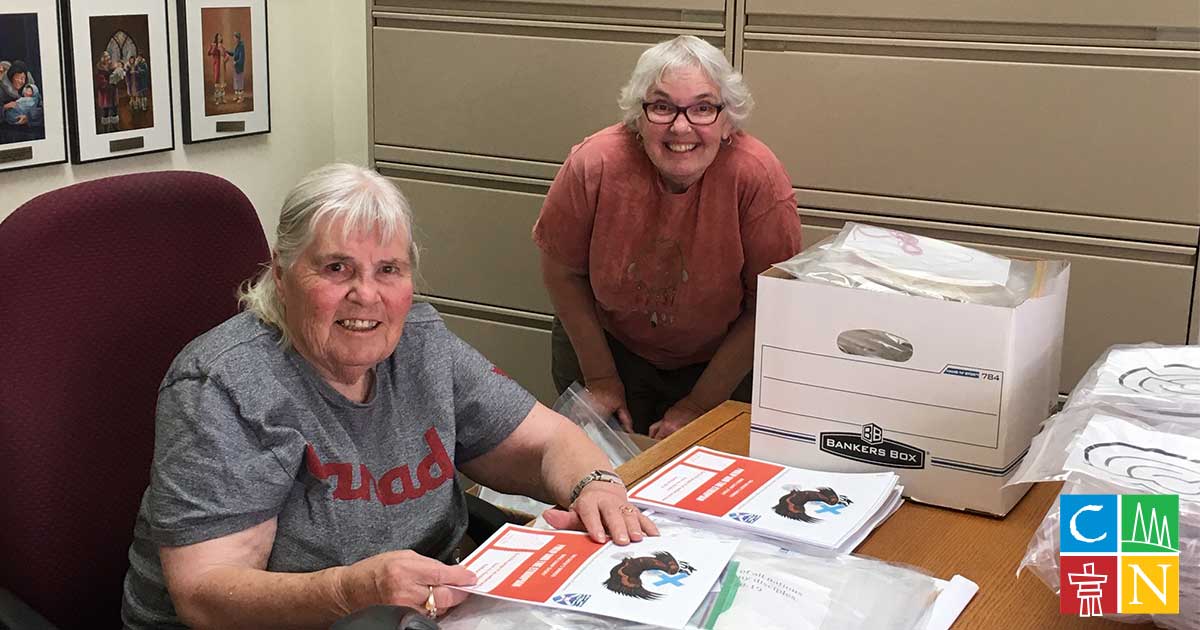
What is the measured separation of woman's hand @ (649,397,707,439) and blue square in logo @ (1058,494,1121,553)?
1.23 m

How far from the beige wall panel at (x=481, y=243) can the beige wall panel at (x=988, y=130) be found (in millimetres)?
671

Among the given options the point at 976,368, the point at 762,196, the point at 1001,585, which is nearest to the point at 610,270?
the point at 762,196

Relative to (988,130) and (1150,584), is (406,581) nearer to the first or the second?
(1150,584)

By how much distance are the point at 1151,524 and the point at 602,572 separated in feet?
1.71

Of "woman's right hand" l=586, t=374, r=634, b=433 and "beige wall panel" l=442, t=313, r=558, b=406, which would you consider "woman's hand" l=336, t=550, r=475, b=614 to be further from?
"beige wall panel" l=442, t=313, r=558, b=406

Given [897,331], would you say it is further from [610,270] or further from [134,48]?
[134,48]

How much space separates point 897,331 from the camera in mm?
1444

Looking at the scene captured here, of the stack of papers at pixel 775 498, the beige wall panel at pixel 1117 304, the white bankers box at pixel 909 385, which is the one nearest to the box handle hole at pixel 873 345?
the white bankers box at pixel 909 385

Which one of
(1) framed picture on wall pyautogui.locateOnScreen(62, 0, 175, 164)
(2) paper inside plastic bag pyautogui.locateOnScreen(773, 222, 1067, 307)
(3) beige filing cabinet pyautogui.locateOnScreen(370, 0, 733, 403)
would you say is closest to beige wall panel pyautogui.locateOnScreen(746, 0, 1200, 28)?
(3) beige filing cabinet pyautogui.locateOnScreen(370, 0, 733, 403)

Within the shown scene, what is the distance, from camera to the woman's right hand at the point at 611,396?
2.39 meters

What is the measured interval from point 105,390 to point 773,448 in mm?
851

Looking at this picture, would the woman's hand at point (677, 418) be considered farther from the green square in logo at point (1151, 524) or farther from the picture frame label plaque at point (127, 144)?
the picture frame label plaque at point (127, 144)

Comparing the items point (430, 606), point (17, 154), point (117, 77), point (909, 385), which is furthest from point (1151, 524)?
point (117, 77)

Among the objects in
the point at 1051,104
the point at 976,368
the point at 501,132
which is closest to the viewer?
the point at 976,368
